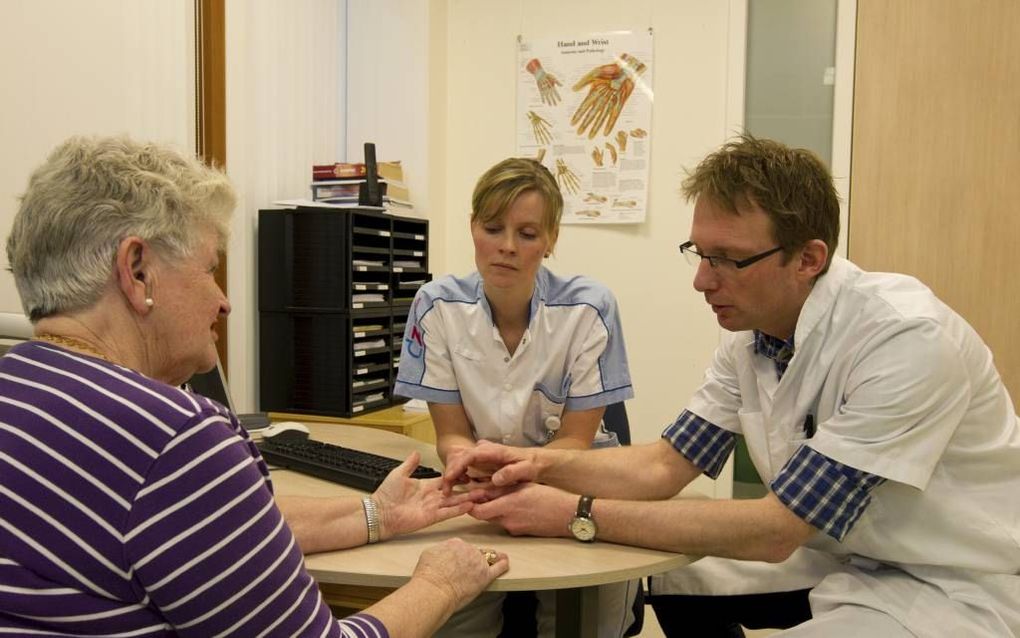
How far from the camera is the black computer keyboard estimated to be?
1.58 m

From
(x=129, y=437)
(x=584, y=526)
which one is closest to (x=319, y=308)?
(x=584, y=526)

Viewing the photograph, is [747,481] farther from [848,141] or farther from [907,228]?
[848,141]

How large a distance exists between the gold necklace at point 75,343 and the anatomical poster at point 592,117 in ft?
8.31

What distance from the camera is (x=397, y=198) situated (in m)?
3.25

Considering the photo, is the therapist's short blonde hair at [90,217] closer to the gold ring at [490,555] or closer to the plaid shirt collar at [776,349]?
the gold ring at [490,555]

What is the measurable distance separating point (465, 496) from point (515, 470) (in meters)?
0.10

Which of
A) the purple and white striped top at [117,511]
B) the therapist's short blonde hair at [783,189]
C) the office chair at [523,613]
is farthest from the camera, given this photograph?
the office chair at [523,613]

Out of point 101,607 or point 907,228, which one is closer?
point 101,607

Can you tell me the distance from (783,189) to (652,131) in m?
1.94

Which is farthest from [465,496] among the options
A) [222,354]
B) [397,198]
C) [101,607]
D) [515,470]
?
[397,198]

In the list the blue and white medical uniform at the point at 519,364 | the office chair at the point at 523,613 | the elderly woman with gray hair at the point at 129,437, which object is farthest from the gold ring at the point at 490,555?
the blue and white medical uniform at the point at 519,364

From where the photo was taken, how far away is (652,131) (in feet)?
10.7

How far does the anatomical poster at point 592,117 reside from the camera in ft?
10.8

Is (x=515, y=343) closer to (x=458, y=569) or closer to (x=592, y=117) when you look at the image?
(x=458, y=569)
